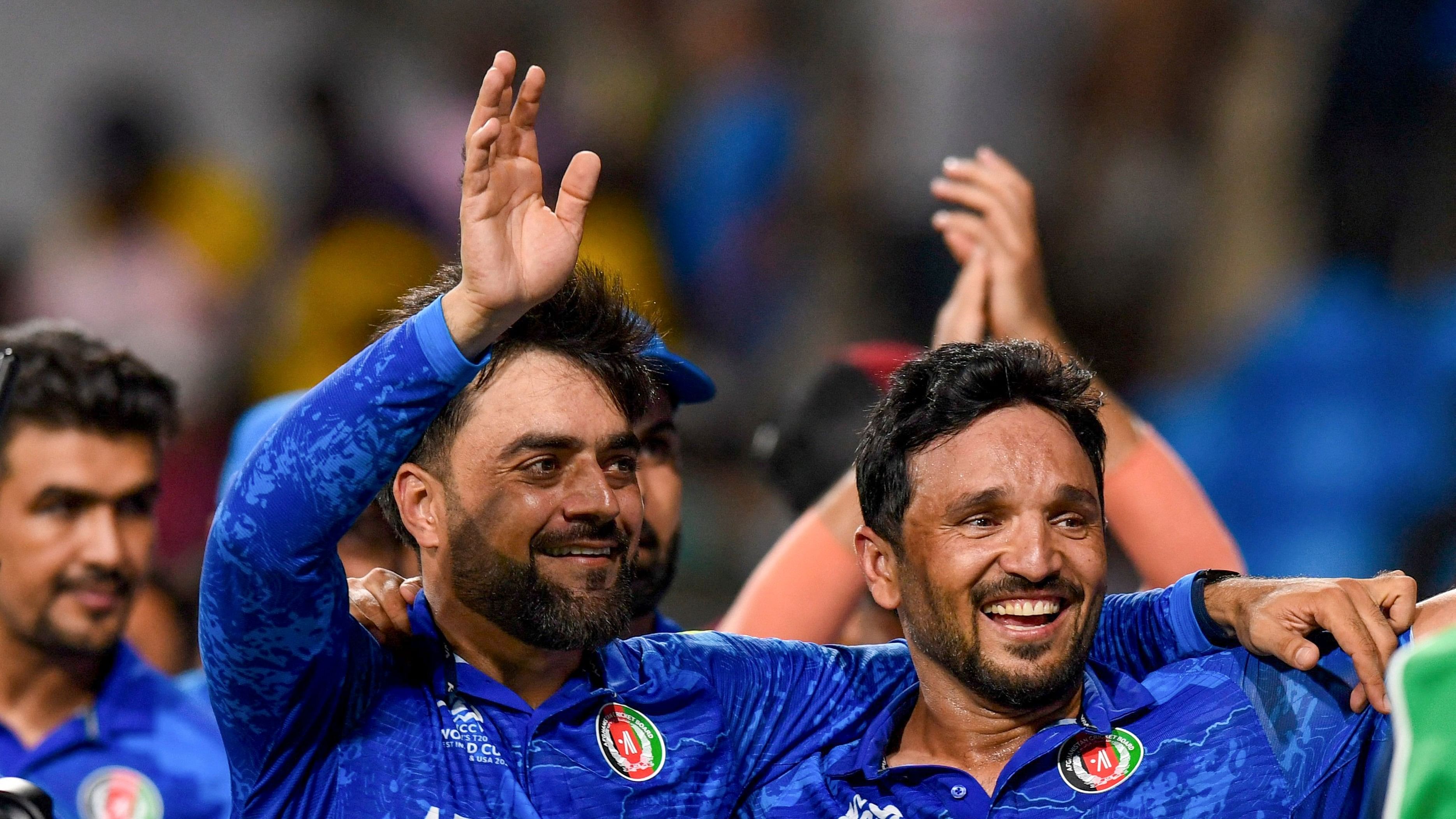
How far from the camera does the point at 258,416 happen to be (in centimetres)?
420

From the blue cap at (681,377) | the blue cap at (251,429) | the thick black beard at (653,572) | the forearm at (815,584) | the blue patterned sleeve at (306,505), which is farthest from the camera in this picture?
the blue cap at (251,429)

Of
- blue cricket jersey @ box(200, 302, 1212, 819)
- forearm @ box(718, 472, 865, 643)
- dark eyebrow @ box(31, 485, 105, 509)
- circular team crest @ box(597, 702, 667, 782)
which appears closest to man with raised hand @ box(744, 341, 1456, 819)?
blue cricket jersey @ box(200, 302, 1212, 819)

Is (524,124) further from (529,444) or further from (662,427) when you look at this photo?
(662,427)

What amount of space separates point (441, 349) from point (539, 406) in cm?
33

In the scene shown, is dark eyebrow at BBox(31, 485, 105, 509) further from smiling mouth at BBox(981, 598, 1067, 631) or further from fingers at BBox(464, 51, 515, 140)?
smiling mouth at BBox(981, 598, 1067, 631)

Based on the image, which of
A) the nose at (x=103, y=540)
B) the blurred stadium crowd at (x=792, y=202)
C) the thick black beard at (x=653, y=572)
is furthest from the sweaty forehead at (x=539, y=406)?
the blurred stadium crowd at (x=792, y=202)

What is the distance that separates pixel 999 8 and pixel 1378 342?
2.28 meters

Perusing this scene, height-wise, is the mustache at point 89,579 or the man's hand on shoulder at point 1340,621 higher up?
the man's hand on shoulder at point 1340,621

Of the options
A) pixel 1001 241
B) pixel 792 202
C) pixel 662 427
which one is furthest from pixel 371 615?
pixel 792 202

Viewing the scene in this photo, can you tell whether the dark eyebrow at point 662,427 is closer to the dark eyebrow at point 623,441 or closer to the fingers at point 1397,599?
the dark eyebrow at point 623,441

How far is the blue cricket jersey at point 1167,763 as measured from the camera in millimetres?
2389

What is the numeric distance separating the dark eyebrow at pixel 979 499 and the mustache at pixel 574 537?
1.81ft

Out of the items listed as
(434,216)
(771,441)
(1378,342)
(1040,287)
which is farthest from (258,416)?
(1378,342)

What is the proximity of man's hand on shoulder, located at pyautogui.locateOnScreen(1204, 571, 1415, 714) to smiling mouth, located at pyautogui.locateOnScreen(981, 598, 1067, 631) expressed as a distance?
290 mm
